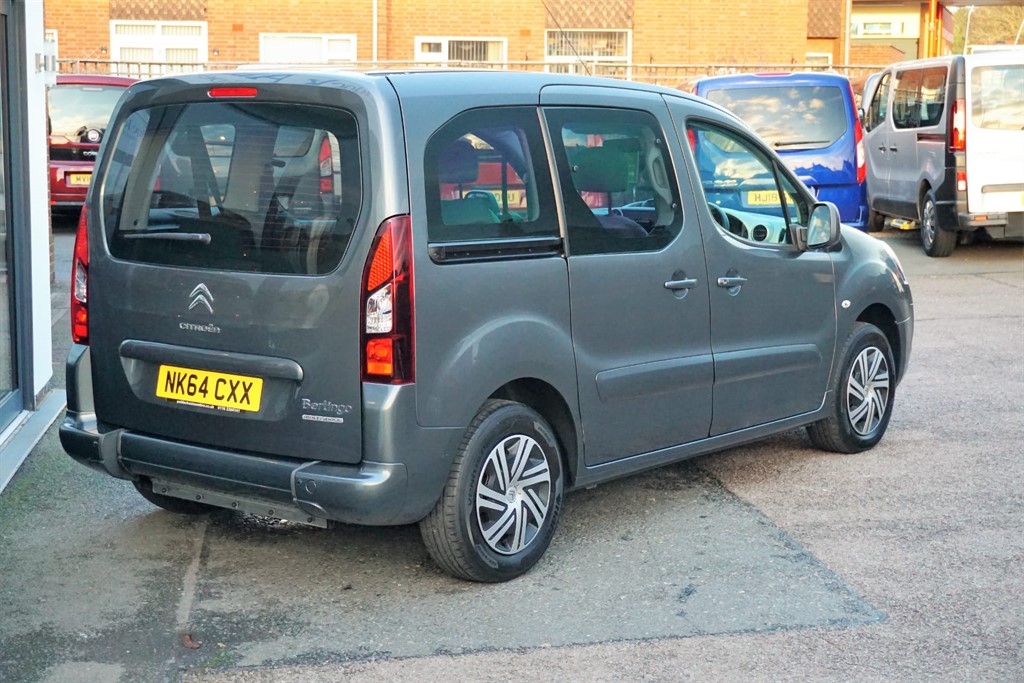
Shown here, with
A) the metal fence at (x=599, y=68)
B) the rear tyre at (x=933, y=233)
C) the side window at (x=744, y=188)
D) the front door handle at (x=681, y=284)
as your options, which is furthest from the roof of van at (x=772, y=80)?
the metal fence at (x=599, y=68)

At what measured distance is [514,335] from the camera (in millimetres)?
4984

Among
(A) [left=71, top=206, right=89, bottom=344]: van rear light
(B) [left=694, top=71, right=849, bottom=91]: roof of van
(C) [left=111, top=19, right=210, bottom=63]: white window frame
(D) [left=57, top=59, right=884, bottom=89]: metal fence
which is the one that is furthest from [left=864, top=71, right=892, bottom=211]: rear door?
(C) [left=111, top=19, right=210, bottom=63]: white window frame

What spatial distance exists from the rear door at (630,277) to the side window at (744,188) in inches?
11.7

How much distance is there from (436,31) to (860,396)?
23.4 metres

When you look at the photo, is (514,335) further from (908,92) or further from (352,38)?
(352,38)

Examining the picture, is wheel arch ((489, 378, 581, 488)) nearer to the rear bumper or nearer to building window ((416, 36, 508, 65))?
the rear bumper

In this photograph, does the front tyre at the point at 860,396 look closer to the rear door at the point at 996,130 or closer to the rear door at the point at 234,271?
the rear door at the point at 234,271

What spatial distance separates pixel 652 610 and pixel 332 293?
1.53 meters

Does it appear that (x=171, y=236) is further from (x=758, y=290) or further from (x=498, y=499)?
(x=758, y=290)

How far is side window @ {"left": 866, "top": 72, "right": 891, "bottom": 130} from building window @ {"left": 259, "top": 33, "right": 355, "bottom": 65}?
43.3 ft

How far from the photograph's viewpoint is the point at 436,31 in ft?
95.9

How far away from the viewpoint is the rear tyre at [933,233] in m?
15.9

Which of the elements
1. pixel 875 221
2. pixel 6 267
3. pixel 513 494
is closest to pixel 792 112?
pixel 875 221

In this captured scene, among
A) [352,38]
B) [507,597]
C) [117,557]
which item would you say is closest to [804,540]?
[507,597]
